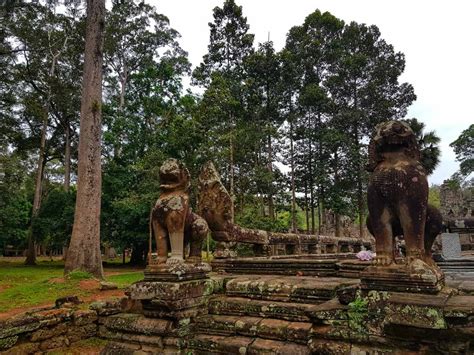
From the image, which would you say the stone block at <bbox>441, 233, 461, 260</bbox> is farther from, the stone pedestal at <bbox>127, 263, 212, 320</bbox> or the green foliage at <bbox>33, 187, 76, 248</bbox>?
the green foliage at <bbox>33, 187, 76, 248</bbox>

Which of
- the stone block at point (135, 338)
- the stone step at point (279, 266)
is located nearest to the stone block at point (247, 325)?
the stone block at point (135, 338)

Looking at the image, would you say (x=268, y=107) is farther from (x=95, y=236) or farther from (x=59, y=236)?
(x=95, y=236)

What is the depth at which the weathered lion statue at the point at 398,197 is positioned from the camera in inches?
111

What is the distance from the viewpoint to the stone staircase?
320cm

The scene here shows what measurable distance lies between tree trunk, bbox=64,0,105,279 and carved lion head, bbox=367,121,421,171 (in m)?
8.37

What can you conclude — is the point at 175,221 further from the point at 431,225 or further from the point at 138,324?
the point at 431,225

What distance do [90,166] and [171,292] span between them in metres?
7.29

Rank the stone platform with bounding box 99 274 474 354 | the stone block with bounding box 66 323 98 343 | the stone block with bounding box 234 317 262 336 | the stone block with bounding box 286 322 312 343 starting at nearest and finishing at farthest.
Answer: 1. the stone platform with bounding box 99 274 474 354
2. the stone block with bounding box 286 322 312 343
3. the stone block with bounding box 234 317 262 336
4. the stone block with bounding box 66 323 98 343

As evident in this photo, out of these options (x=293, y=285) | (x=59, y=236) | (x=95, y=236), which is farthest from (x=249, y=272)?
(x=59, y=236)

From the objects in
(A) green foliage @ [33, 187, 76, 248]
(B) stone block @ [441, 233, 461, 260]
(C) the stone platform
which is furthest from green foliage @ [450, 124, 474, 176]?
(C) the stone platform

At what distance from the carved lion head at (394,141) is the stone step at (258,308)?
149cm

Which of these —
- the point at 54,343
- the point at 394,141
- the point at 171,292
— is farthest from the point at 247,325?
the point at 54,343

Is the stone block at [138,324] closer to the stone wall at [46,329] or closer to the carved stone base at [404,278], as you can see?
the stone wall at [46,329]

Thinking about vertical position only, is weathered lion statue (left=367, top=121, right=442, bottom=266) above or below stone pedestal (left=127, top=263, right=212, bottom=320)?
above
